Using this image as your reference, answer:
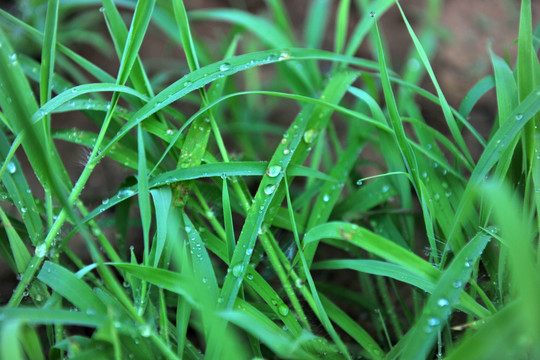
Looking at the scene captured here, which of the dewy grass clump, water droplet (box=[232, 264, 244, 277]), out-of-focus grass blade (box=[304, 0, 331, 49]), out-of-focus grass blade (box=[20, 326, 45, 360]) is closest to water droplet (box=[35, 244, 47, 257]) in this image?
the dewy grass clump

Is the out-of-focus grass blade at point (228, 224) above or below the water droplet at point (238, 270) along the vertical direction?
above

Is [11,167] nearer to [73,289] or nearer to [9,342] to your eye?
[73,289]

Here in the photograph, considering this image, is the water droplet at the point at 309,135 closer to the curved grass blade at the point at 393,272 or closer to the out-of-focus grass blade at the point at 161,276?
the curved grass blade at the point at 393,272

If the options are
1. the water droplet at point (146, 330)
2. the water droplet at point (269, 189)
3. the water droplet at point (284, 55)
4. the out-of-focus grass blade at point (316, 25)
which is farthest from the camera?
the out-of-focus grass blade at point (316, 25)

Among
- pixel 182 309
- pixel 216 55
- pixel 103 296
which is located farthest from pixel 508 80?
pixel 216 55

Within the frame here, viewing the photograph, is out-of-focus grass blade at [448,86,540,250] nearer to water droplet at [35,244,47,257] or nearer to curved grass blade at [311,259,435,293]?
curved grass blade at [311,259,435,293]

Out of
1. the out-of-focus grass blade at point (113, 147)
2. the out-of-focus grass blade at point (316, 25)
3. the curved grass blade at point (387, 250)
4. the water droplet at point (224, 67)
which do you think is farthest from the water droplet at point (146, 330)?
the out-of-focus grass blade at point (316, 25)

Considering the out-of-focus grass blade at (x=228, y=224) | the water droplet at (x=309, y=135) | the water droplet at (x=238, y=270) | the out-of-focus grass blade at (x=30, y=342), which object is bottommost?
the out-of-focus grass blade at (x=30, y=342)

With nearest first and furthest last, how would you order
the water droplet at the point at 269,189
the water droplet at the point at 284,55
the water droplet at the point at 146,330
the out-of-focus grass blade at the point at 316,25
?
the water droplet at the point at 146,330, the water droplet at the point at 269,189, the water droplet at the point at 284,55, the out-of-focus grass blade at the point at 316,25

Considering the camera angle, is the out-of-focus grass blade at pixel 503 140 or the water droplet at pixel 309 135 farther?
the water droplet at pixel 309 135
